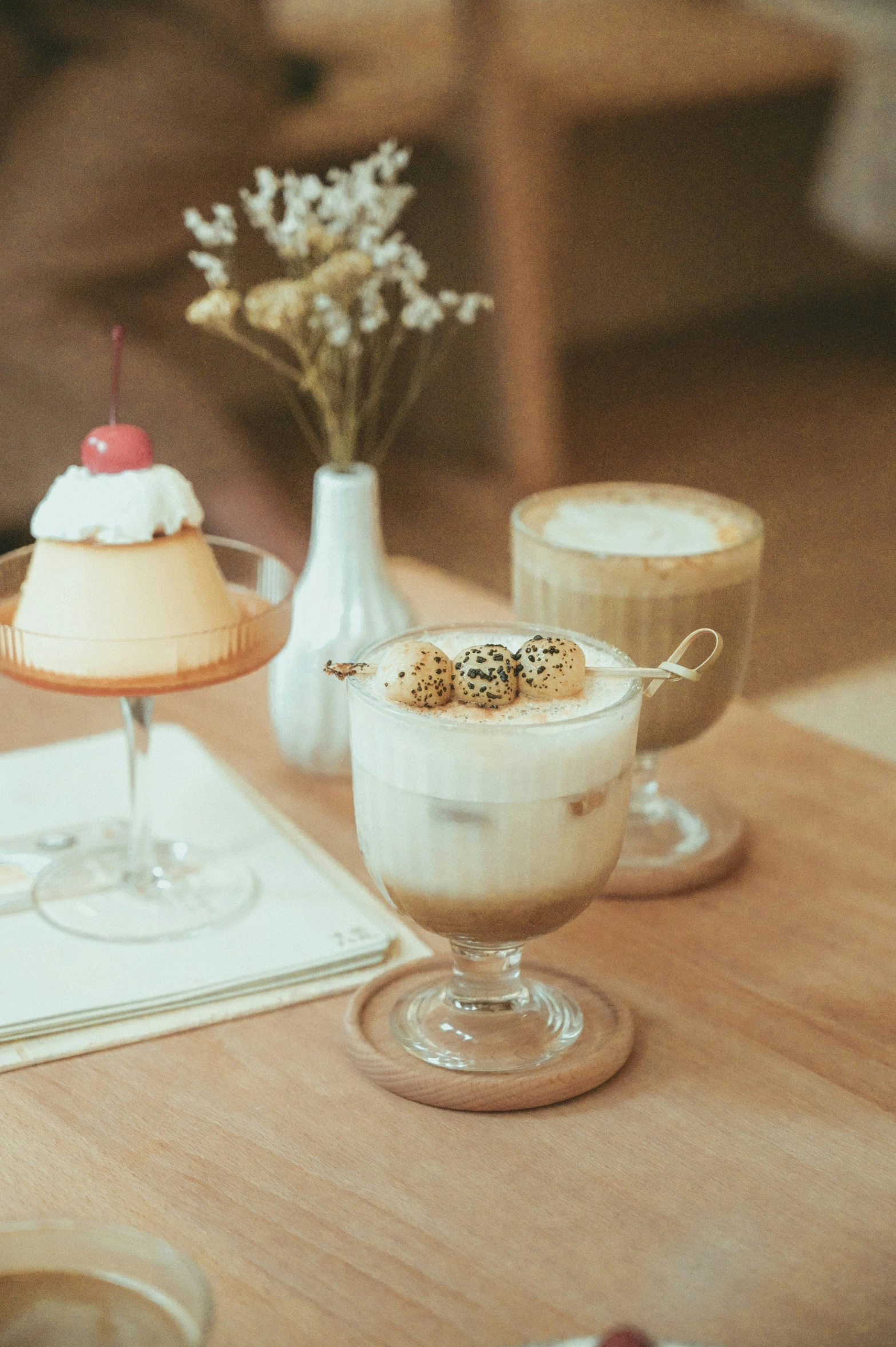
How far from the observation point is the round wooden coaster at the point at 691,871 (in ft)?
2.95

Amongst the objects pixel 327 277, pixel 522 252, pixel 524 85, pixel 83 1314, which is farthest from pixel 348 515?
pixel 524 85

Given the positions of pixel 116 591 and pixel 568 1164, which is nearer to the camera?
pixel 568 1164

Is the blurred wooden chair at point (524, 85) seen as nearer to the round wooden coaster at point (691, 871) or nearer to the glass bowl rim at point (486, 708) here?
the round wooden coaster at point (691, 871)

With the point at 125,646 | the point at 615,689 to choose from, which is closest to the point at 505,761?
the point at 615,689

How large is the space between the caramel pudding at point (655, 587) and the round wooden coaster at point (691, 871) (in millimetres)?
68

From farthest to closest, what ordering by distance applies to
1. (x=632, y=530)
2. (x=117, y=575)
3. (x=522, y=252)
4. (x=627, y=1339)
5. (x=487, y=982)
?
(x=522, y=252) < (x=632, y=530) < (x=117, y=575) < (x=487, y=982) < (x=627, y=1339)

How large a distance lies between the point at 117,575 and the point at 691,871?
1.29ft

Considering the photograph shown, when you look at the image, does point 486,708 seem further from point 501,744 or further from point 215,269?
point 215,269

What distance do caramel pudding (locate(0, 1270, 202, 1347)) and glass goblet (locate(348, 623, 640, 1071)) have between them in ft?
0.84

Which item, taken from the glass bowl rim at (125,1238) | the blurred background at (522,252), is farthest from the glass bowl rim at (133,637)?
the blurred background at (522,252)

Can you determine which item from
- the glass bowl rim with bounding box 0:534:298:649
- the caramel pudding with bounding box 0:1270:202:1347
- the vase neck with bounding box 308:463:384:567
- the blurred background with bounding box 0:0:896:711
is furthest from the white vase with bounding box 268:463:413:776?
the blurred background with bounding box 0:0:896:711

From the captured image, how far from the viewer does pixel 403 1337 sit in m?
0.57

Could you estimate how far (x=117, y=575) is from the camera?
0.87 meters

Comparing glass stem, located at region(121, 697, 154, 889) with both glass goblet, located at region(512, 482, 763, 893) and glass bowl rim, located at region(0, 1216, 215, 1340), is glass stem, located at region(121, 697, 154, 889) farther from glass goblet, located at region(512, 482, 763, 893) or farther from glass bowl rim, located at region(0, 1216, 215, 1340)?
glass bowl rim, located at region(0, 1216, 215, 1340)
